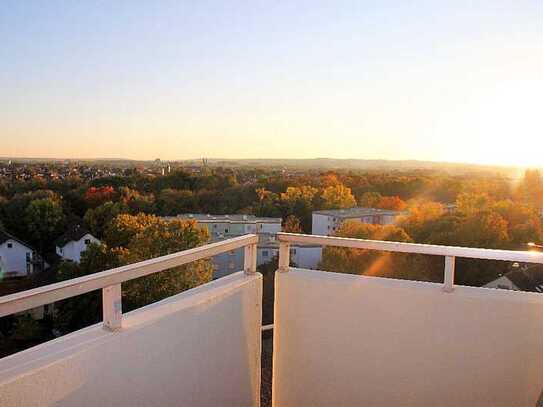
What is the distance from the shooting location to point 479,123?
927 inches

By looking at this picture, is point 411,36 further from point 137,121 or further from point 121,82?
point 137,121

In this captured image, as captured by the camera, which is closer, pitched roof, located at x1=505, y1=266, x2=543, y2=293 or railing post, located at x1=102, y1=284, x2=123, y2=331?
railing post, located at x1=102, y1=284, x2=123, y2=331

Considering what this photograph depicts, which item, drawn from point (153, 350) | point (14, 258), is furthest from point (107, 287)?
point (14, 258)

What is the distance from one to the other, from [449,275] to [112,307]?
139cm

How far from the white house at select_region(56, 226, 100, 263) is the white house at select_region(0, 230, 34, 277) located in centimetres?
161

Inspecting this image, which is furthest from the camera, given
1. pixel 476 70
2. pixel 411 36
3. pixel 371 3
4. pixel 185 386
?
pixel 476 70

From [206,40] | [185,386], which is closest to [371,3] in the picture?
[206,40]

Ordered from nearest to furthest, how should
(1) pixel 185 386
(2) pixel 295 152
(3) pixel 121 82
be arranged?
(1) pixel 185 386 < (3) pixel 121 82 < (2) pixel 295 152

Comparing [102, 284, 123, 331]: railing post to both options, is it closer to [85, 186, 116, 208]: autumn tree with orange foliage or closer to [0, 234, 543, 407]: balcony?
[0, 234, 543, 407]: balcony

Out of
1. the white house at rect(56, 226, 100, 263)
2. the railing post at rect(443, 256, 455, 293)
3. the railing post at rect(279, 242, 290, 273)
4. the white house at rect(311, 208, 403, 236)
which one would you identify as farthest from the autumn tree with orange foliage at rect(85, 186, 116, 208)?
the railing post at rect(443, 256, 455, 293)

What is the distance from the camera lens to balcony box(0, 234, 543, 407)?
4.44ft

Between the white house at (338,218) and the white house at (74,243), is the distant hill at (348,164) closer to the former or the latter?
the white house at (338,218)

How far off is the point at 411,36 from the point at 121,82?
39.0ft

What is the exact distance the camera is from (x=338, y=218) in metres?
26.9
